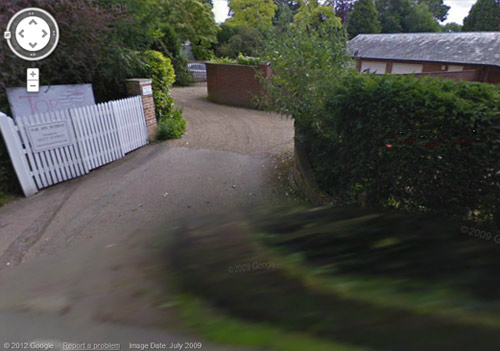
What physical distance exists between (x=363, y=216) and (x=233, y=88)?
13120mm

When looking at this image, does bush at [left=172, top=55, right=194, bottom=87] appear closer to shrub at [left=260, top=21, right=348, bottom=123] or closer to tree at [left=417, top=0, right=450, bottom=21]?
shrub at [left=260, top=21, right=348, bottom=123]

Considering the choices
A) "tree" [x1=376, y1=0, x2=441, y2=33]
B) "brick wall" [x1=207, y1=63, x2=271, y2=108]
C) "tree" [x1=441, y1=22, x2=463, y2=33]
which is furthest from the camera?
"tree" [x1=441, y1=22, x2=463, y2=33]

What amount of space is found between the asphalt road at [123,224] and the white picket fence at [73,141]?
26 cm

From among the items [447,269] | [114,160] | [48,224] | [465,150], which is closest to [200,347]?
[447,269]

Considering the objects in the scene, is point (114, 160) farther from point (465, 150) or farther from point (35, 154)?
point (465, 150)

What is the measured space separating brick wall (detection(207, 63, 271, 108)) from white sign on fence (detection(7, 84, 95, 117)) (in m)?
7.02

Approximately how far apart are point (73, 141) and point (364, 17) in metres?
45.5

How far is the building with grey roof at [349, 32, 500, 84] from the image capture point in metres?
20.6

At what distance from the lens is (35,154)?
5.56 metres

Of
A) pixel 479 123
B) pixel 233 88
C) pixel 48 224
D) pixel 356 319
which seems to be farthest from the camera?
pixel 233 88

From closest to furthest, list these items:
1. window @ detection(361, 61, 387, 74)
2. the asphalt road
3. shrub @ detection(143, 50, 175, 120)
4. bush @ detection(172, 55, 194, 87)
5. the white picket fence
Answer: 1. the asphalt road
2. the white picket fence
3. shrub @ detection(143, 50, 175, 120)
4. bush @ detection(172, 55, 194, 87)
5. window @ detection(361, 61, 387, 74)

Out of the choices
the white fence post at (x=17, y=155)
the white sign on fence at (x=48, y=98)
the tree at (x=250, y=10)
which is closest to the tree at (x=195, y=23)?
the tree at (x=250, y=10)

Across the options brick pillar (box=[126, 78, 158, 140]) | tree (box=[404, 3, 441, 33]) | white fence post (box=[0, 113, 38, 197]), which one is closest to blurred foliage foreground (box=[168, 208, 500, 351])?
white fence post (box=[0, 113, 38, 197])

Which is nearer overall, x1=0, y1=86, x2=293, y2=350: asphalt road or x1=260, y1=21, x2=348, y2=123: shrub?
x1=0, y1=86, x2=293, y2=350: asphalt road
